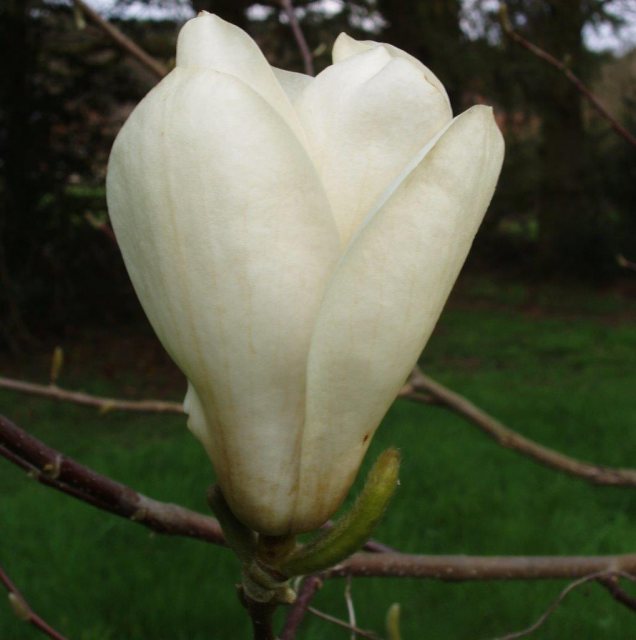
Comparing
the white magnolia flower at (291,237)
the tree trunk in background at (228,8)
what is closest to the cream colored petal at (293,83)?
the white magnolia flower at (291,237)

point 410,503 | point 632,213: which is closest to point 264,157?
point 410,503

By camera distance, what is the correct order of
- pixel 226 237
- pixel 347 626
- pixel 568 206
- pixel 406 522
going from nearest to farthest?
pixel 226 237, pixel 347 626, pixel 406 522, pixel 568 206

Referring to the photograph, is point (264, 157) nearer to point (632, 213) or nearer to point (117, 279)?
point (117, 279)

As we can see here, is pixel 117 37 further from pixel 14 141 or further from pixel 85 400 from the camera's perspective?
pixel 14 141

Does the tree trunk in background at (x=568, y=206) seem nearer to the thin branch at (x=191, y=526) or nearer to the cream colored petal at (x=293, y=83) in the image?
the thin branch at (x=191, y=526)

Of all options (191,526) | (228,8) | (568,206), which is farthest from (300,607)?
(568,206)

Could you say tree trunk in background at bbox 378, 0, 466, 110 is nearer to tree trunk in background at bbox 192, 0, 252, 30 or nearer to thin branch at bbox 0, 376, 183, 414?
tree trunk in background at bbox 192, 0, 252, 30

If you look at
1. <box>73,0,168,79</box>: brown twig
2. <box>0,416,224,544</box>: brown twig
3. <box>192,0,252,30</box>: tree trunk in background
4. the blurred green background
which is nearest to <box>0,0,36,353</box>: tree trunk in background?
the blurred green background
